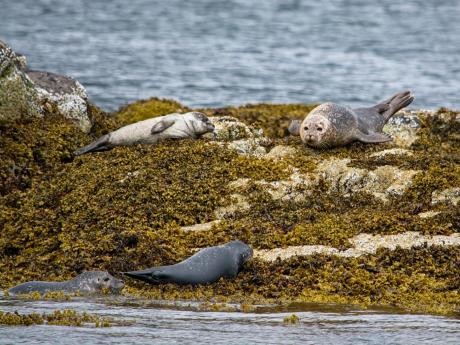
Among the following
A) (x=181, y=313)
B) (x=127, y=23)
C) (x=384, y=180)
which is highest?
(x=127, y=23)

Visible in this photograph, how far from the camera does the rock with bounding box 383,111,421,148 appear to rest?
43.2 feet

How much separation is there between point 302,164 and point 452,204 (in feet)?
5.39

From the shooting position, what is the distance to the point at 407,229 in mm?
9945

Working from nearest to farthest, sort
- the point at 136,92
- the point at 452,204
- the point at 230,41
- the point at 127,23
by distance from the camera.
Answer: the point at 452,204 < the point at 136,92 < the point at 230,41 < the point at 127,23

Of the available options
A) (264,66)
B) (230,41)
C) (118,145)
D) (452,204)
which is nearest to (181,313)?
(452,204)

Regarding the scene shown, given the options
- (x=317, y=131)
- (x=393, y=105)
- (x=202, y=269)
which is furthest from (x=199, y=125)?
(x=202, y=269)

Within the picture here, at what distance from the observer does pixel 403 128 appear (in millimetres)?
13492

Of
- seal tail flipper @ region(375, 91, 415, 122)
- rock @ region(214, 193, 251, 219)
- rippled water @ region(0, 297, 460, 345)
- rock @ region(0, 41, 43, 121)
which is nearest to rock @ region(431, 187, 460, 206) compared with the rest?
rock @ region(214, 193, 251, 219)

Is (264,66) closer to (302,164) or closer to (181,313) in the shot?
(302,164)

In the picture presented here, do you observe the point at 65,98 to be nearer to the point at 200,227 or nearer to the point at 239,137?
the point at 239,137

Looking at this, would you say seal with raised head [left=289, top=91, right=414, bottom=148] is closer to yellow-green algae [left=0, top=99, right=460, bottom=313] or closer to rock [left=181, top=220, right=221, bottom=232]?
yellow-green algae [left=0, top=99, right=460, bottom=313]

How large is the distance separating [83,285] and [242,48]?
1112 inches

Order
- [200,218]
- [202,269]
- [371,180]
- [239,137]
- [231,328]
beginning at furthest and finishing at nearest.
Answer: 1. [239,137]
2. [371,180]
3. [200,218]
4. [202,269]
5. [231,328]

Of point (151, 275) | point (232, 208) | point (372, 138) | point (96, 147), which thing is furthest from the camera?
point (96, 147)
